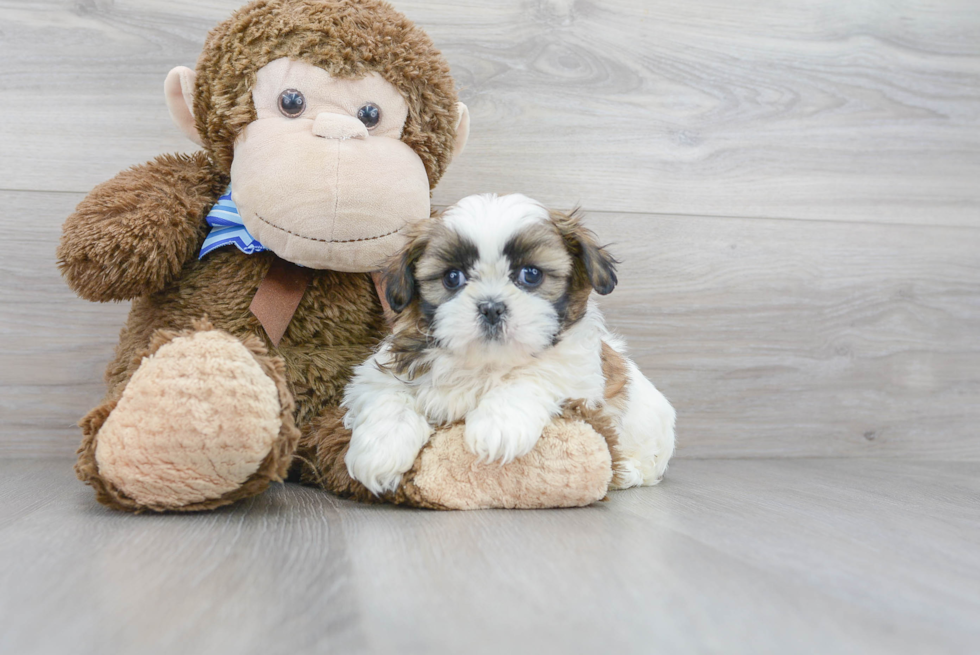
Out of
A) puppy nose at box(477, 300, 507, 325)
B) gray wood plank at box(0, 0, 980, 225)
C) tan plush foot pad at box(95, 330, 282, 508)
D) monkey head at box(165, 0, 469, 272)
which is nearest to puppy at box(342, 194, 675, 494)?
puppy nose at box(477, 300, 507, 325)

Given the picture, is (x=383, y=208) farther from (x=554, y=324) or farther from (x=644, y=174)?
(x=644, y=174)

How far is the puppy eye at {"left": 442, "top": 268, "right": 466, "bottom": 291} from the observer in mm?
1274

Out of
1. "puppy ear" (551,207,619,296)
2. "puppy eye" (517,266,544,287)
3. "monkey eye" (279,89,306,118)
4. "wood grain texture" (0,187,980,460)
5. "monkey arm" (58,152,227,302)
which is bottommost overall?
"wood grain texture" (0,187,980,460)

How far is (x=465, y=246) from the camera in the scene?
4.13ft

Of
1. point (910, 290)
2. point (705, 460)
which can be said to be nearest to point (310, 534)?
point (705, 460)

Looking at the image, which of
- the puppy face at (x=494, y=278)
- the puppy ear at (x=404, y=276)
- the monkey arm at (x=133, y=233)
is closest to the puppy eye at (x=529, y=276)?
the puppy face at (x=494, y=278)

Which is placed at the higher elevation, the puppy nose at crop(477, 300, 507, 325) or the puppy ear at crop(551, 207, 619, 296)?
the puppy ear at crop(551, 207, 619, 296)

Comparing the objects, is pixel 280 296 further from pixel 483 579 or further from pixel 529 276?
pixel 483 579

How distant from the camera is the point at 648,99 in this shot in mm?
2006

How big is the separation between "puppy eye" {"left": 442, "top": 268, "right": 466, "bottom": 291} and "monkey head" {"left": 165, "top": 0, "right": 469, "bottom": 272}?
0.15 meters

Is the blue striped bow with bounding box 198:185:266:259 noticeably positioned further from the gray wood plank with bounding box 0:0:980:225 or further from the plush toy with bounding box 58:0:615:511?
the gray wood plank with bounding box 0:0:980:225

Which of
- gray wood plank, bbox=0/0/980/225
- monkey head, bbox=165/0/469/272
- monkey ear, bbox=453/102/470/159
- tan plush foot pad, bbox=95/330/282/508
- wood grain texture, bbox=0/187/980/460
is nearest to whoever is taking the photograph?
tan plush foot pad, bbox=95/330/282/508

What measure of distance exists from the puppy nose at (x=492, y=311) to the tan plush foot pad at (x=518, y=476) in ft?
0.70

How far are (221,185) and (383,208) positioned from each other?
0.42 m
